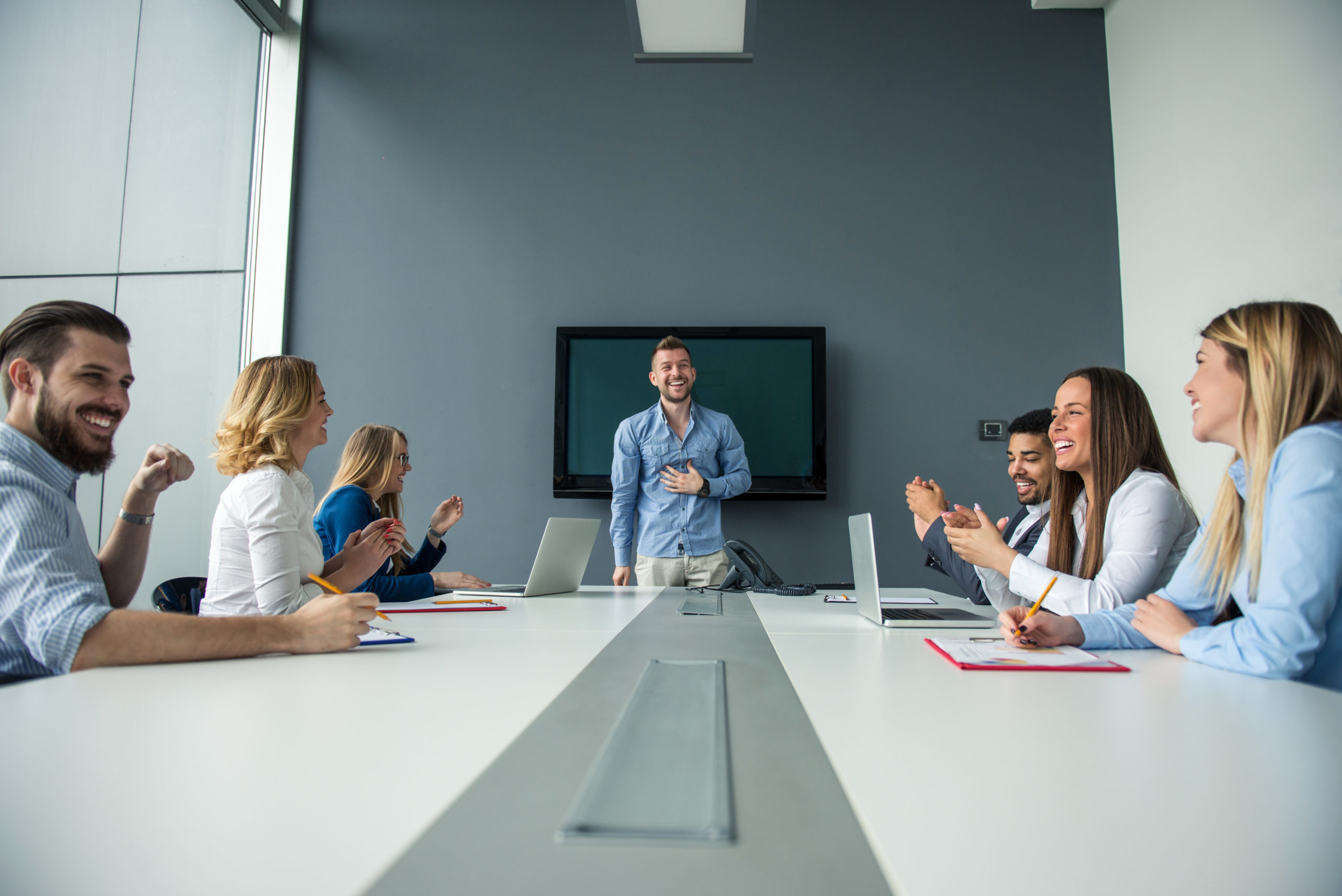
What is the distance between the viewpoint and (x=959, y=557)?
2143 mm

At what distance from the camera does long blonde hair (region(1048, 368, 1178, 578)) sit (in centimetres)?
171

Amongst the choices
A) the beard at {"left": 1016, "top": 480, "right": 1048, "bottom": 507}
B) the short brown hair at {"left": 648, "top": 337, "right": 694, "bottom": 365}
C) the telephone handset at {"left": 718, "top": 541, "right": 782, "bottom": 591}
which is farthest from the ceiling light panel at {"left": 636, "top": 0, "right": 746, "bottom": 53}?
the beard at {"left": 1016, "top": 480, "right": 1048, "bottom": 507}

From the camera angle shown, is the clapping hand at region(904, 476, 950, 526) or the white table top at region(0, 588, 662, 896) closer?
the white table top at region(0, 588, 662, 896)

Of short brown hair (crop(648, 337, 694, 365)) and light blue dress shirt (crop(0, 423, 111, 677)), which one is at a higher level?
short brown hair (crop(648, 337, 694, 365))

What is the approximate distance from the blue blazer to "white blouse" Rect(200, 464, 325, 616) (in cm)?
45

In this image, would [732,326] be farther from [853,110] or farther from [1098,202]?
[1098,202]

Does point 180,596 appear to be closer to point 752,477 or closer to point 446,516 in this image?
point 446,516

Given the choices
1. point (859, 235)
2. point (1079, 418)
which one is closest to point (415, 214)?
point (859, 235)

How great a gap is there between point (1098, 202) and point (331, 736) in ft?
14.4

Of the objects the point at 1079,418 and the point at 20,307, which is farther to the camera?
the point at 20,307

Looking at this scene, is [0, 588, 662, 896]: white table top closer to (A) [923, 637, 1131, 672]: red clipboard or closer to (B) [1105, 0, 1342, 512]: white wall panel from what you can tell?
(A) [923, 637, 1131, 672]: red clipboard

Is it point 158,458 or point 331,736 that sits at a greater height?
point 158,458

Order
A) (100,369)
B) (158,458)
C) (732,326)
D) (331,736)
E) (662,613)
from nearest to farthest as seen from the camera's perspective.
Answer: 1. (331,736)
2. (100,369)
3. (158,458)
4. (662,613)
5. (732,326)

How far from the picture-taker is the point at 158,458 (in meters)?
1.55
